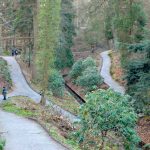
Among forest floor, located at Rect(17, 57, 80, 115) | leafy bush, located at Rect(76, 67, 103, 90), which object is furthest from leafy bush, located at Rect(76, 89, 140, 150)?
leafy bush, located at Rect(76, 67, 103, 90)

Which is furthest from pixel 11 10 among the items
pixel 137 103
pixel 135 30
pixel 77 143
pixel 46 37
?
pixel 77 143

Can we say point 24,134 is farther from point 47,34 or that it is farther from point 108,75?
point 108,75

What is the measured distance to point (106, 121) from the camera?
16.8 m

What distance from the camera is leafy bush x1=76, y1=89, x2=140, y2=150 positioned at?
1683 cm

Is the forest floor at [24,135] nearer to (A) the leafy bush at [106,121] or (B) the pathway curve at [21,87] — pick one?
(A) the leafy bush at [106,121]

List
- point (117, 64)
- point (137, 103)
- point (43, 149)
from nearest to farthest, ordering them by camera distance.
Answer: point (43, 149), point (137, 103), point (117, 64)

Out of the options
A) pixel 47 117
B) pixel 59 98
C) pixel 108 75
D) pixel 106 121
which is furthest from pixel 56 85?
pixel 106 121

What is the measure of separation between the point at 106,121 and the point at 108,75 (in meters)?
32.8

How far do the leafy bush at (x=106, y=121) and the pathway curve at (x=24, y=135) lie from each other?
149cm

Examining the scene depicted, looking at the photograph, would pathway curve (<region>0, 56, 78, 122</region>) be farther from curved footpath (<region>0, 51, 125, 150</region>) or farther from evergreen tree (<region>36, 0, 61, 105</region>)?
evergreen tree (<region>36, 0, 61, 105</region>)

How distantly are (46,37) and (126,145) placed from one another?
1178 cm

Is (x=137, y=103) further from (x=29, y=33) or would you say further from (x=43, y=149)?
(x=29, y=33)

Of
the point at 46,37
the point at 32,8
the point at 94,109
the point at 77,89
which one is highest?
the point at 32,8

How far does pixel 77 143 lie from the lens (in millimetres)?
18656
